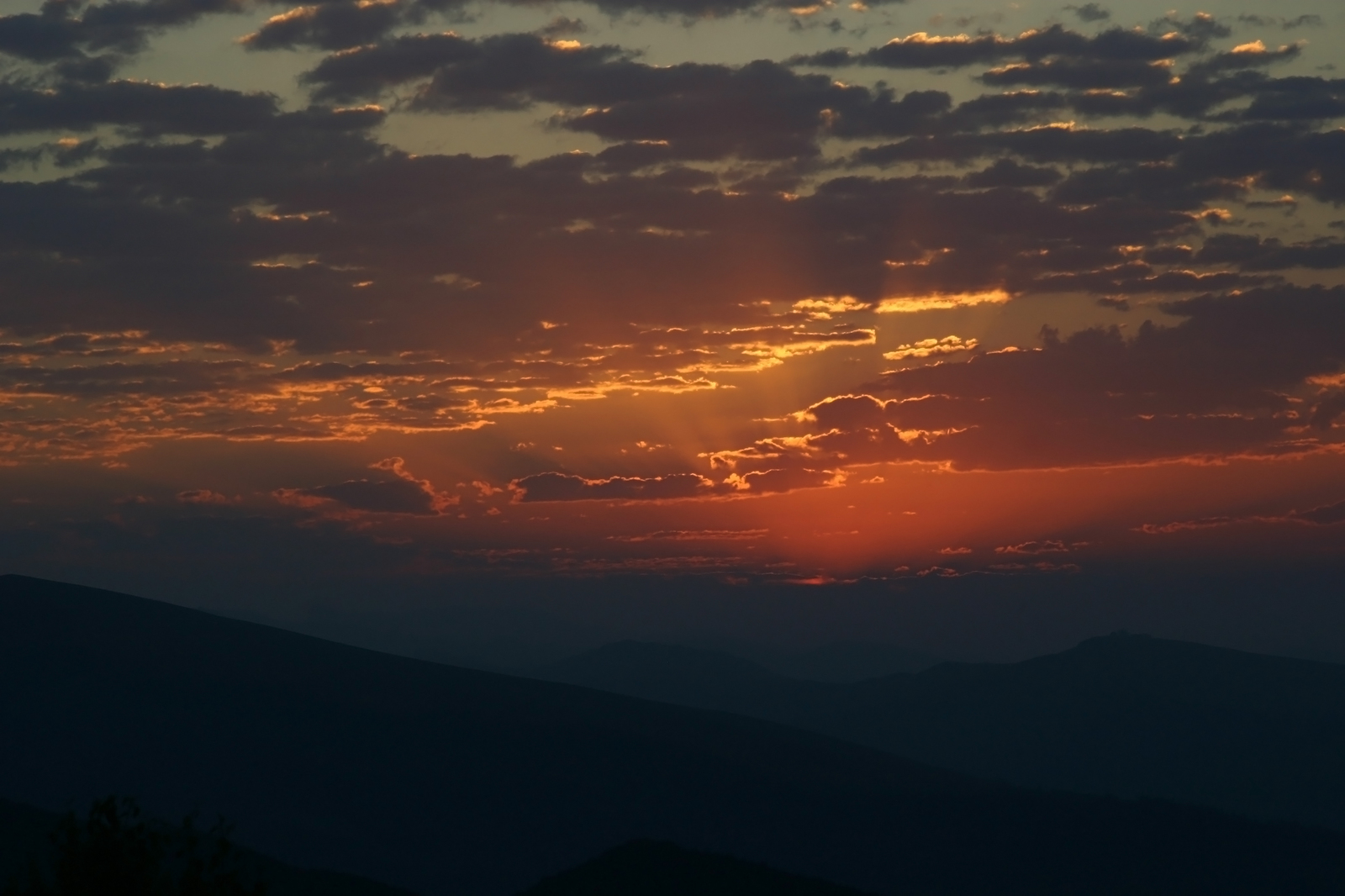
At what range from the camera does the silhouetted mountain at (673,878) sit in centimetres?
9781

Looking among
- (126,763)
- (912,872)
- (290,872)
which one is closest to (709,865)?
(290,872)

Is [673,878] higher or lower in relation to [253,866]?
lower

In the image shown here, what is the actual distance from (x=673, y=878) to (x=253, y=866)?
116 ft

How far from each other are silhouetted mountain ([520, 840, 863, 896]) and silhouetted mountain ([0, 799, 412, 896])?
530 inches

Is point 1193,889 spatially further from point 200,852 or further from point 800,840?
point 200,852

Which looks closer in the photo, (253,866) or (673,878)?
(673,878)

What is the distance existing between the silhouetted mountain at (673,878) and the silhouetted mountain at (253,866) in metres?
13.4

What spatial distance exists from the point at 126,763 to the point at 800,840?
328 ft

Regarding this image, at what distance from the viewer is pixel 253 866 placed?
360ft

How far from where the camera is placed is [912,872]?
171 m

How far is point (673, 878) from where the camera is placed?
335 ft

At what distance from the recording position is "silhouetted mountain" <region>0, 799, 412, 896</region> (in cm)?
9819

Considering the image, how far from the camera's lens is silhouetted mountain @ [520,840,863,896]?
321ft

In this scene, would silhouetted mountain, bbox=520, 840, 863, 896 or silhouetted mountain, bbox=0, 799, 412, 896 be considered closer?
silhouetted mountain, bbox=520, 840, 863, 896
